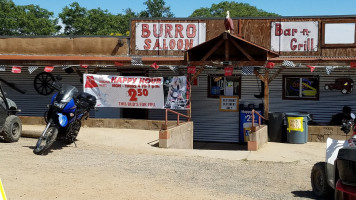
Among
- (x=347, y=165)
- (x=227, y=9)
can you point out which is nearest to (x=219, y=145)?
(x=347, y=165)

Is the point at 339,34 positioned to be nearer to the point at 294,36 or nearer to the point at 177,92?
the point at 294,36

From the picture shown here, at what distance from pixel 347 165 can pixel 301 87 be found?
13503mm

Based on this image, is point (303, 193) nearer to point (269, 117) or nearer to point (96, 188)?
point (96, 188)

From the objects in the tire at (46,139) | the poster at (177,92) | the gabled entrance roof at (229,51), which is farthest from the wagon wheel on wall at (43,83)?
the tire at (46,139)

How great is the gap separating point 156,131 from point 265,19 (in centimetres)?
643

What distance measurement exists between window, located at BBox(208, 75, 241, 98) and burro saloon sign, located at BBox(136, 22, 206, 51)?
164cm

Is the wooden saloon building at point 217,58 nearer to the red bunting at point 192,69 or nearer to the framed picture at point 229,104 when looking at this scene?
the framed picture at point 229,104

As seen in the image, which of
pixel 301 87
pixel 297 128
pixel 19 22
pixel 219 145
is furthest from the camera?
pixel 19 22

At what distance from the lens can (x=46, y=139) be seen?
10.9 metres

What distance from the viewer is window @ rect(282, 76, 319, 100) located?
18.4 metres

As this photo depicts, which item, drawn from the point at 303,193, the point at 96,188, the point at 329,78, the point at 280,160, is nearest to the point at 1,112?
the point at 96,188

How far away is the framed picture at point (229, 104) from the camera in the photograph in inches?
749

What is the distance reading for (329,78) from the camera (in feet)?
59.7

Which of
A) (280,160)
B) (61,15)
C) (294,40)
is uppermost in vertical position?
(61,15)
